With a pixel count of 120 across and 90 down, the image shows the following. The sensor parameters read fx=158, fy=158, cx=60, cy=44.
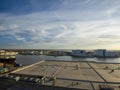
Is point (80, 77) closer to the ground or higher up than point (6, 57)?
closer to the ground

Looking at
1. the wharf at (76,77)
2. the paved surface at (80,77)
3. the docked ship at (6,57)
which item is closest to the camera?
the wharf at (76,77)

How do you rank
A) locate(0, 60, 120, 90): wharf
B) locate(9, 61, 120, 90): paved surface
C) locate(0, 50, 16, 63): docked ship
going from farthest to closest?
locate(0, 50, 16, 63): docked ship, locate(9, 61, 120, 90): paved surface, locate(0, 60, 120, 90): wharf

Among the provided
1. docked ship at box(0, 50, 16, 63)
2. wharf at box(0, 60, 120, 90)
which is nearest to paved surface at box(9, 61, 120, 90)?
wharf at box(0, 60, 120, 90)

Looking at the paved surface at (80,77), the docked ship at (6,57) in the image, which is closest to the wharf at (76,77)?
the paved surface at (80,77)

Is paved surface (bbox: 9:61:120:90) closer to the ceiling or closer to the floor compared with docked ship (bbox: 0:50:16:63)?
closer to the floor

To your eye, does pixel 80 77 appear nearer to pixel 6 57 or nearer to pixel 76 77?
pixel 76 77

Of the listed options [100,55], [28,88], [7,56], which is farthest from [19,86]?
[100,55]

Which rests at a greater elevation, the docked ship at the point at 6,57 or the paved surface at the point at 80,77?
the docked ship at the point at 6,57

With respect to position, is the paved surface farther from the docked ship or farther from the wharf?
the docked ship

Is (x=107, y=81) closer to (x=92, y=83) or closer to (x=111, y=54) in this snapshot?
(x=92, y=83)

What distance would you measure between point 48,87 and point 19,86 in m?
2.99

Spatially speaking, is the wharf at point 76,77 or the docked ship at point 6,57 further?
the docked ship at point 6,57

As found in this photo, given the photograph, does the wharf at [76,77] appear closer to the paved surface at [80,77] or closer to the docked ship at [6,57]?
the paved surface at [80,77]

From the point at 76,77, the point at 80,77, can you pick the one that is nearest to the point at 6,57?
the point at 76,77
